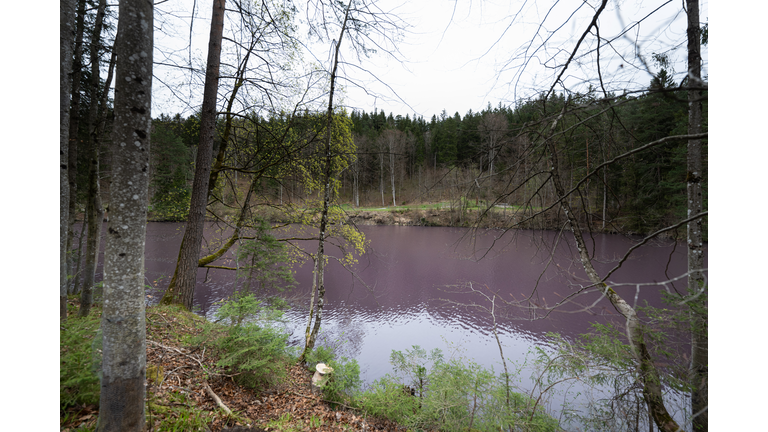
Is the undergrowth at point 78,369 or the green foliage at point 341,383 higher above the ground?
the undergrowth at point 78,369

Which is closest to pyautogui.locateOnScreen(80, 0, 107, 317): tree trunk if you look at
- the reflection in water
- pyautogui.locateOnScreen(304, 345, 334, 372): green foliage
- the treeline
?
the reflection in water

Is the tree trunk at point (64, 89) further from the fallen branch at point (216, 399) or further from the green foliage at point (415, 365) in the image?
the green foliage at point (415, 365)

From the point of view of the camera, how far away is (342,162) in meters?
4.53

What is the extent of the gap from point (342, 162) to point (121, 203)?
10.6 ft

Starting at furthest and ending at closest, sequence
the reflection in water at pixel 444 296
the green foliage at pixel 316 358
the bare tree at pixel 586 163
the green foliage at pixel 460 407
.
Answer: the reflection in water at pixel 444 296
the green foliage at pixel 316 358
the green foliage at pixel 460 407
the bare tree at pixel 586 163

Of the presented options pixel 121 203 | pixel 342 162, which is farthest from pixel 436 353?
pixel 121 203

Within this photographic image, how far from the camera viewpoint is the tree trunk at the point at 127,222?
58.0 inches

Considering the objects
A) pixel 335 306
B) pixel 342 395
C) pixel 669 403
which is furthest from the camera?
pixel 335 306

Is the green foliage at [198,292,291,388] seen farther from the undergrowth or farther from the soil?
the undergrowth

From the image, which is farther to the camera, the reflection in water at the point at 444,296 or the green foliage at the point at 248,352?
the reflection in water at the point at 444,296

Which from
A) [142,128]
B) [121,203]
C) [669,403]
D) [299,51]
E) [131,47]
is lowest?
[669,403]


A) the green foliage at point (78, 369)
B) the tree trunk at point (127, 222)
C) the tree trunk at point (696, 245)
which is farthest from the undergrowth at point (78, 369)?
the tree trunk at point (696, 245)

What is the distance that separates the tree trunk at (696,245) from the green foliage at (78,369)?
3.45 meters

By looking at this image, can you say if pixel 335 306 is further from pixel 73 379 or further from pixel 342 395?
pixel 73 379
